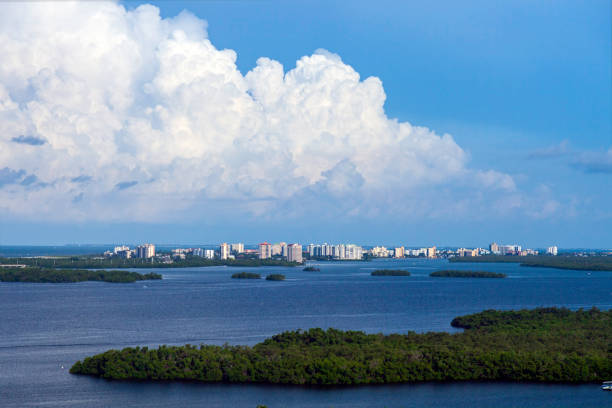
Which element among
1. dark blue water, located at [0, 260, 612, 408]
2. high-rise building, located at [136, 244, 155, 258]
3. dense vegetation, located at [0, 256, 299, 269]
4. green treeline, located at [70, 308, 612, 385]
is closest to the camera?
dark blue water, located at [0, 260, 612, 408]

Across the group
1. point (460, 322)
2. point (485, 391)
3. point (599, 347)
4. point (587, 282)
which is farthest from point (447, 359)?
point (587, 282)

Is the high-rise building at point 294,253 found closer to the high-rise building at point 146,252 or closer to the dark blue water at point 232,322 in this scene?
the high-rise building at point 146,252

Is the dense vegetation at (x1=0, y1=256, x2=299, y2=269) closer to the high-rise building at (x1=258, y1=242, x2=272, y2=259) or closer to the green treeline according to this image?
the high-rise building at (x1=258, y1=242, x2=272, y2=259)

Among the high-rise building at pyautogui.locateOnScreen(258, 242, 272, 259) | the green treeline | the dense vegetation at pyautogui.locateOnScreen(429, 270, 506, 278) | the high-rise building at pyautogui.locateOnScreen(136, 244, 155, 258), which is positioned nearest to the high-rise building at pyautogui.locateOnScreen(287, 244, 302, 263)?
the high-rise building at pyautogui.locateOnScreen(258, 242, 272, 259)

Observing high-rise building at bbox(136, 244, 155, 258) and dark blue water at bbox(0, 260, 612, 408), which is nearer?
dark blue water at bbox(0, 260, 612, 408)

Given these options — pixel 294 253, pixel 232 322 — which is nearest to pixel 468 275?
pixel 294 253

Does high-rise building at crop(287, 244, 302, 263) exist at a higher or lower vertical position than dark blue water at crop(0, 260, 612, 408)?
higher

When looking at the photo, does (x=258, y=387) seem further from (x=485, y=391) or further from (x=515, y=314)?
(x=515, y=314)

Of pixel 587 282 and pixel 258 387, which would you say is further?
pixel 587 282
